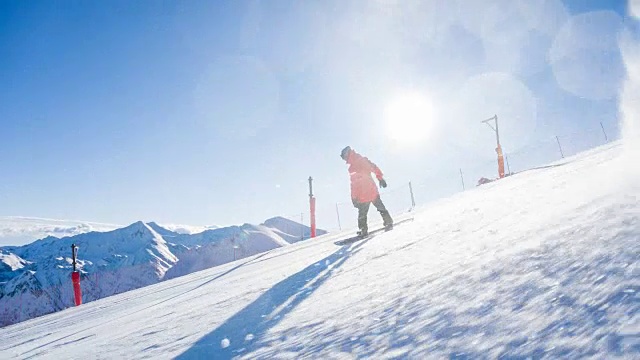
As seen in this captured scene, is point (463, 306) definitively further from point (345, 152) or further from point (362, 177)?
point (345, 152)

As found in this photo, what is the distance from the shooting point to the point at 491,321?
1172 millimetres

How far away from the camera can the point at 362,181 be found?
23.8 ft

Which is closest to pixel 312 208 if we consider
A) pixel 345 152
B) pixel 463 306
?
pixel 345 152

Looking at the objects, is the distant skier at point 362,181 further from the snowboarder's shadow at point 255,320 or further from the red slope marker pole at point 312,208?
the red slope marker pole at point 312,208

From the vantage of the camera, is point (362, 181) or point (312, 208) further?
point (312, 208)

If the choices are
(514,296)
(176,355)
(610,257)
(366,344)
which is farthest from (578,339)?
(176,355)

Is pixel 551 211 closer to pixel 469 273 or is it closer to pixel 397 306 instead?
pixel 469 273

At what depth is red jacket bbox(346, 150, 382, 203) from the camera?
7270 mm

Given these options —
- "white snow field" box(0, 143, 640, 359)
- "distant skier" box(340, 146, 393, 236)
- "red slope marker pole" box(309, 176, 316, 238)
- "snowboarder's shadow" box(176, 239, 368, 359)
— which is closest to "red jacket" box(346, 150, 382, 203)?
"distant skier" box(340, 146, 393, 236)

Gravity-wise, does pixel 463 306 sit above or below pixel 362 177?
below

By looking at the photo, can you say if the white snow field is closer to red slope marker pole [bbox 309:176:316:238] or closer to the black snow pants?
the black snow pants

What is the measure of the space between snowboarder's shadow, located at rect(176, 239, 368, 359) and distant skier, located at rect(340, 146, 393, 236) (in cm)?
377

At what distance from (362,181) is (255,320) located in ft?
17.1

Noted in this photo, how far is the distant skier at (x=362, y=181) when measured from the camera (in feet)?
23.8
